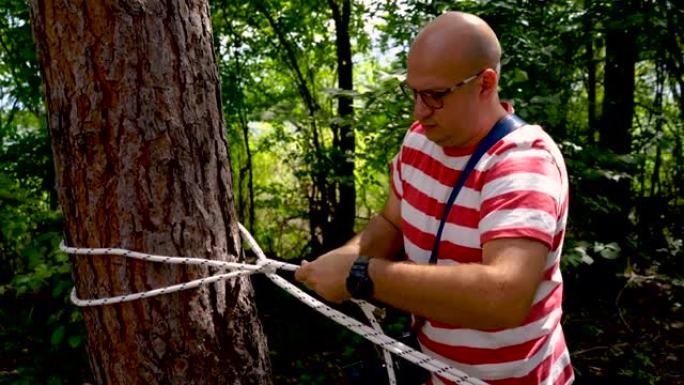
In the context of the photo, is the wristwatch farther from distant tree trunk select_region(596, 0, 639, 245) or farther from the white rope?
distant tree trunk select_region(596, 0, 639, 245)

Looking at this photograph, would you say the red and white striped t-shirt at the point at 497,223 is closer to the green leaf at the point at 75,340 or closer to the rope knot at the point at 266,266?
the rope knot at the point at 266,266

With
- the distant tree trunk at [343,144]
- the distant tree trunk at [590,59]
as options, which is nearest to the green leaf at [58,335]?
the distant tree trunk at [343,144]

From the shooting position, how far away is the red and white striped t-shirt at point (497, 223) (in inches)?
52.9

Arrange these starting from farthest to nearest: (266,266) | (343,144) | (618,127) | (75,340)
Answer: (343,144), (618,127), (75,340), (266,266)

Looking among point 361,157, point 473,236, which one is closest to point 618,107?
point 361,157

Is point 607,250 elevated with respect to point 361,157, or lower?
lower

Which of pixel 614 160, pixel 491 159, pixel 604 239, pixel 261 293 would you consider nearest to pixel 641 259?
pixel 604 239

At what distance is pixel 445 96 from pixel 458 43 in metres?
0.13

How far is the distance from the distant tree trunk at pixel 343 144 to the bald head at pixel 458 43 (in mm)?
3811

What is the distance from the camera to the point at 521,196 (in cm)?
134

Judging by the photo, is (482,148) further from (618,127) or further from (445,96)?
(618,127)

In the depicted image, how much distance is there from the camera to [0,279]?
508 centimetres

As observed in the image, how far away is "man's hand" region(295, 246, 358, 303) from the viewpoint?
150cm

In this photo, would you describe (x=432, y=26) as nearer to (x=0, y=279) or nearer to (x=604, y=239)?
(x=604, y=239)
